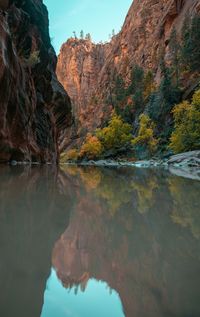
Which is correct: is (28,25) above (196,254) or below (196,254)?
above

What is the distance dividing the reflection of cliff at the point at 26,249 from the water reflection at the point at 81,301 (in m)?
0.05

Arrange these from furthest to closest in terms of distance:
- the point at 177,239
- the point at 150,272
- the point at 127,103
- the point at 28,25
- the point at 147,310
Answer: the point at 127,103, the point at 28,25, the point at 177,239, the point at 150,272, the point at 147,310

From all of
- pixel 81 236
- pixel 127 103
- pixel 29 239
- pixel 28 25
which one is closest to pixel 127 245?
pixel 81 236

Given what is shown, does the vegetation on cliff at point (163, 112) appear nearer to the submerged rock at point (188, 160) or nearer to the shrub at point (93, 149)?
the shrub at point (93, 149)

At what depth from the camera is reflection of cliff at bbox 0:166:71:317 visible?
1.37 meters

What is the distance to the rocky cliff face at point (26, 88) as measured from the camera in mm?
16484

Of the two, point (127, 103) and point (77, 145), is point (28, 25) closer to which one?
point (127, 103)

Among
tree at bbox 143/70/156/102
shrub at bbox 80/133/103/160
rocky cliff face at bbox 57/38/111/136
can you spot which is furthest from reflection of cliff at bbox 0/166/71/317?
rocky cliff face at bbox 57/38/111/136

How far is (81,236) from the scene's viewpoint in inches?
102

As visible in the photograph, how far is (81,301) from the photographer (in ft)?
4.68

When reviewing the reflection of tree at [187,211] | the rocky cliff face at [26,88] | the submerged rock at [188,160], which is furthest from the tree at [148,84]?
the reflection of tree at [187,211]

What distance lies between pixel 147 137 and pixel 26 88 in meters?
24.1

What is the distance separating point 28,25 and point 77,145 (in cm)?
5659

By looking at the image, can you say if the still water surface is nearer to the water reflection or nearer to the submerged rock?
the water reflection
